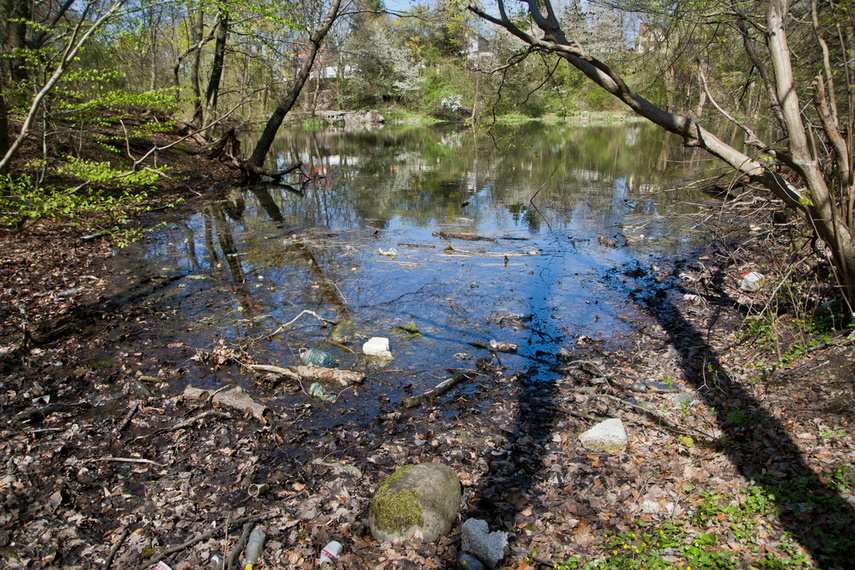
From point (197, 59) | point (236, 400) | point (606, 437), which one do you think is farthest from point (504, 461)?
→ point (197, 59)

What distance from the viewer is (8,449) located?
368 centimetres

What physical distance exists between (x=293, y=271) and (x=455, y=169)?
464 inches

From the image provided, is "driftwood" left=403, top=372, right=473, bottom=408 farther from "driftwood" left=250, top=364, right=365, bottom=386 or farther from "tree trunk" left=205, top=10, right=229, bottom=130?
"tree trunk" left=205, top=10, right=229, bottom=130

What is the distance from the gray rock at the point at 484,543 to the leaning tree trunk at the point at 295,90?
14.3 m

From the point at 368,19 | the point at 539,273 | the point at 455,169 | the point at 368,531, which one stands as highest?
the point at 368,19

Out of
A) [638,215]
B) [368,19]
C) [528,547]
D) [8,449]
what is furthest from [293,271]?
[368,19]

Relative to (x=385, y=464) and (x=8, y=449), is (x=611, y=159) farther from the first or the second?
(x=8, y=449)

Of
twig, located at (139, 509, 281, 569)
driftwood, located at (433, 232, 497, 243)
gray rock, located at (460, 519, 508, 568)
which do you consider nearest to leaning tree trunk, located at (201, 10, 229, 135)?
driftwood, located at (433, 232, 497, 243)

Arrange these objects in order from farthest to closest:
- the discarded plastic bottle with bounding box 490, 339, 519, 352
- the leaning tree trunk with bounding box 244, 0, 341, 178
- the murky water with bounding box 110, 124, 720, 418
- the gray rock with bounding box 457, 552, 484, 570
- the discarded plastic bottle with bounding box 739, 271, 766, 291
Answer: the leaning tree trunk with bounding box 244, 0, 341, 178 < the discarded plastic bottle with bounding box 739, 271, 766, 291 < the murky water with bounding box 110, 124, 720, 418 < the discarded plastic bottle with bounding box 490, 339, 519, 352 < the gray rock with bounding box 457, 552, 484, 570

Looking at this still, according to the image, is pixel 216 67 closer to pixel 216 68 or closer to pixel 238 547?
pixel 216 68

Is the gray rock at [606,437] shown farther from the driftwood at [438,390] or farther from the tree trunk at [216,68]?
the tree trunk at [216,68]

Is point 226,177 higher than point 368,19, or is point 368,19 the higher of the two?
point 368,19

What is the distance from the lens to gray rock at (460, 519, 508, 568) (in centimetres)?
285

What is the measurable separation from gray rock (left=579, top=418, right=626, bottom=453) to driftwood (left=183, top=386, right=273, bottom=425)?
260 cm
